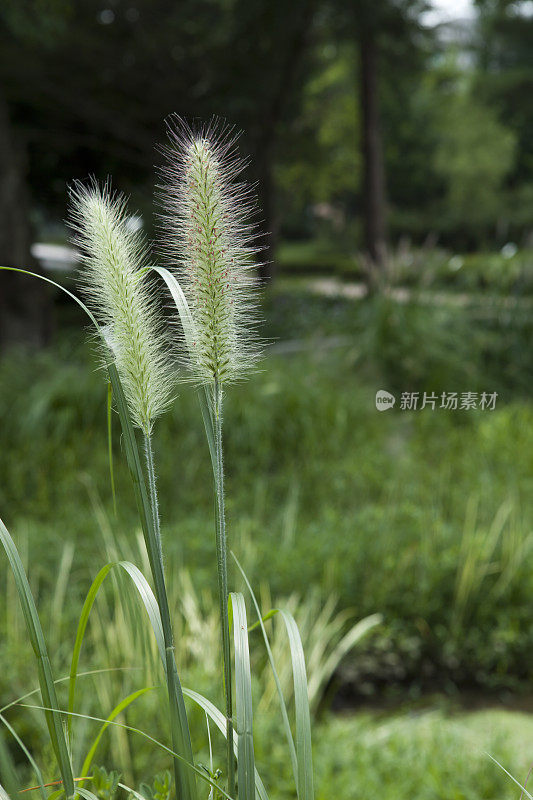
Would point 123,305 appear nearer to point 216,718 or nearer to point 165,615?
point 165,615

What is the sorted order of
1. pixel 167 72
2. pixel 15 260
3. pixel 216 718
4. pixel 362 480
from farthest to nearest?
pixel 167 72 < pixel 15 260 < pixel 362 480 < pixel 216 718

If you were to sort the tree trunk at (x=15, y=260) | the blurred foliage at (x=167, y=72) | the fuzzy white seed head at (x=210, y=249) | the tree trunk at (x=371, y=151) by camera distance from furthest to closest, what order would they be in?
the tree trunk at (x=371, y=151)
the blurred foliage at (x=167, y=72)
the tree trunk at (x=15, y=260)
the fuzzy white seed head at (x=210, y=249)

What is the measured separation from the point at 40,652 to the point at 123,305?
0.30 metres

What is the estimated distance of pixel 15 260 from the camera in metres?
6.54

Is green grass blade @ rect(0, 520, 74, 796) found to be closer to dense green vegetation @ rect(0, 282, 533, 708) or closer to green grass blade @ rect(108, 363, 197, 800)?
green grass blade @ rect(108, 363, 197, 800)

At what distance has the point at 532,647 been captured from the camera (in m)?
2.55

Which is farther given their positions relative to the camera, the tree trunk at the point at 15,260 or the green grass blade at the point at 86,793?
the tree trunk at the point at 15,260

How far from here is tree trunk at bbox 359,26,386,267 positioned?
9.68 metres

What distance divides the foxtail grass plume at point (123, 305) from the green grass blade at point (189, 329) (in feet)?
0.08

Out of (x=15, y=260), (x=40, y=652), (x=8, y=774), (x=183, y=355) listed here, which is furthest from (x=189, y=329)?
(x=15, y=260)

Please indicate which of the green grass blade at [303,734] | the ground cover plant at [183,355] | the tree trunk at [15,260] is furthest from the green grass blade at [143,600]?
the tree trunk at [15,260]

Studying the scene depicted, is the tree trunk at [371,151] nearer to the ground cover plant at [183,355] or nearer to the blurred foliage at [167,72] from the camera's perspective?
the blurred foliage at [167,72]

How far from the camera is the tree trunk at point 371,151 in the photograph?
9680 mm

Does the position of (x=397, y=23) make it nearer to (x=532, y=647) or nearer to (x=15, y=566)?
(x=532, y=647)
